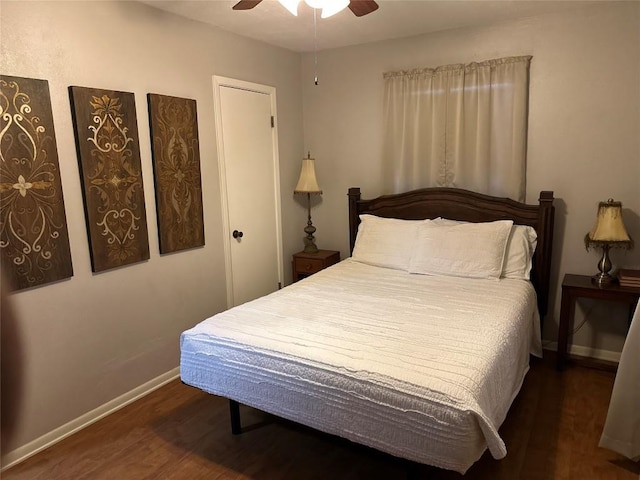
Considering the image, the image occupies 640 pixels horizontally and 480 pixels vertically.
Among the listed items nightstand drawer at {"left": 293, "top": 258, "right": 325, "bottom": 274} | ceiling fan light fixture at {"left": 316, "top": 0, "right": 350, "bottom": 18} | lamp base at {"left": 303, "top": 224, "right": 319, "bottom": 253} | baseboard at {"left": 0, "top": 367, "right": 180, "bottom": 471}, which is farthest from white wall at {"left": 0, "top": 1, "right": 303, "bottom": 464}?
ceiling fan light fixture at {"left": 316, "top": 0, "right": 350, "bottom": 18}

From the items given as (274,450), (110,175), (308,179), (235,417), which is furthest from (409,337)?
(308,179)

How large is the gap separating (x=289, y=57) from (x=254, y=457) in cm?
333

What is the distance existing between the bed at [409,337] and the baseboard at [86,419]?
0.78 meters

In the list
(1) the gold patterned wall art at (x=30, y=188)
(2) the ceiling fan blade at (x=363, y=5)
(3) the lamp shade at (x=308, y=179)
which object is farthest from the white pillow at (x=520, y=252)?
(1) the gold patterned wall art at (x=30, y=188)

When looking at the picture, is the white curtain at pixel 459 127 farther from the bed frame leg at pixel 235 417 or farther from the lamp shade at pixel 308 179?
the bed frame leg at pixel 235 417

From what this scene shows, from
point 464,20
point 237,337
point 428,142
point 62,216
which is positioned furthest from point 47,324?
point 464,20

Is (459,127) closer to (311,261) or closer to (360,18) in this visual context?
(360,18)

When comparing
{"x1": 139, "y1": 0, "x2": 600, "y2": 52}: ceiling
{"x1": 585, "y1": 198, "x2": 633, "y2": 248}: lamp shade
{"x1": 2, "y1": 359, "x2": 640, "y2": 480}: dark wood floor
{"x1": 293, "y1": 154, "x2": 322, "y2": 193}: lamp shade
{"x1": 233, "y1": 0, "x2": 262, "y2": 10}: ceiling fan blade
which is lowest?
{"x1": 2, "y1": 359, "x2": 640, "y2": 480}: dark wood floor

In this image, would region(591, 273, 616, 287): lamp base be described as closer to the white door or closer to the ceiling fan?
the ceiling fan

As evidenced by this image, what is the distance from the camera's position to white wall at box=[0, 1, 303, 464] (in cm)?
225

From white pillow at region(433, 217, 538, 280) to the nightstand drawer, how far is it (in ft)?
5.10

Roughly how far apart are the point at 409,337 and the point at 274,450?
0.97m

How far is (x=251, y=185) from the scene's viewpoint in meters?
3.64

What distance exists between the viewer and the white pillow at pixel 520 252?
2990 mm
